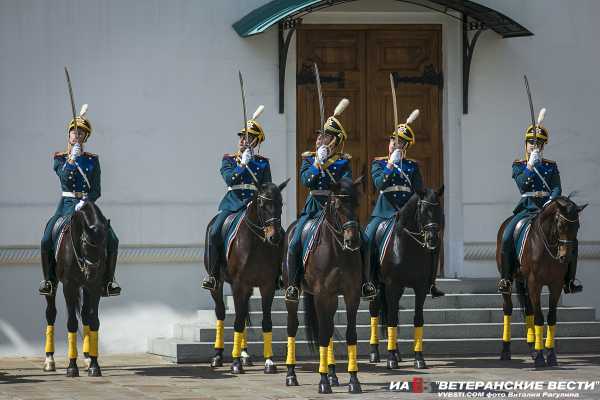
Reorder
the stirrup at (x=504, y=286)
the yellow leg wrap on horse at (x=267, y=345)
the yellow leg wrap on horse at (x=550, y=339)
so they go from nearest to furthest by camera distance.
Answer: the yellow leg wrap on horse at (x=267, y=345) < the yellow leg wrap on horse at (x=550, y=339) < the stirrup at (x=504, y=286)

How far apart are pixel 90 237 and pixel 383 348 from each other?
12.8ft

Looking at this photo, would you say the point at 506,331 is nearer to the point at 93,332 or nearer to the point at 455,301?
the point at 455,301

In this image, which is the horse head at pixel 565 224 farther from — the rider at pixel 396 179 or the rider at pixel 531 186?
the rider at pixel 396 179

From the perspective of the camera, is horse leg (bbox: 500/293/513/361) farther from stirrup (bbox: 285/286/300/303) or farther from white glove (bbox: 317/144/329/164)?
stirrup (bbox: 285/286/300/303)

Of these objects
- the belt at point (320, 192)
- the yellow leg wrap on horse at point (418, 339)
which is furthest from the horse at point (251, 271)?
the yellow leg wrap on horse at point (418, 339)

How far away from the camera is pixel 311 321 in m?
13.3

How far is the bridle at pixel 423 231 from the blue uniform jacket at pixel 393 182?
2.10 ft

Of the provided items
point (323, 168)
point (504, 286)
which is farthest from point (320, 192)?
point (504, 286)

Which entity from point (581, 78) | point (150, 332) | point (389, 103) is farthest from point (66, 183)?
point (581, 78)

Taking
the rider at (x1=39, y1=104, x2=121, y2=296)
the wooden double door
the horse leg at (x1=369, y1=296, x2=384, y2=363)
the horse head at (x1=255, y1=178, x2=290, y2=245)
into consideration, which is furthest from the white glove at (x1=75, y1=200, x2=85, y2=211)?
the wooden double door

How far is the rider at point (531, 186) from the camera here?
15.3 m

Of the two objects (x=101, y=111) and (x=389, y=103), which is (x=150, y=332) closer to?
(x=101, y=111)

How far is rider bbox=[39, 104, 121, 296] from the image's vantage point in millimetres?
14711

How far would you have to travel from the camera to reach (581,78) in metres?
18.1
